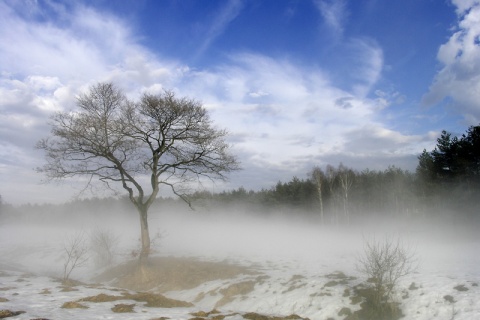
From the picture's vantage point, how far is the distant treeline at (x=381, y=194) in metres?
37.6

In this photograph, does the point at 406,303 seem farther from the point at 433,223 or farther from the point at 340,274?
the point at 433,223

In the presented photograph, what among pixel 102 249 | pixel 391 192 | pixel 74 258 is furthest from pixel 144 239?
pixel 391 192

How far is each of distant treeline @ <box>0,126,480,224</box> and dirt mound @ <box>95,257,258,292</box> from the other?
4.48 m

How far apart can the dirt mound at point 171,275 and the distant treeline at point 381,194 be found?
448 cm

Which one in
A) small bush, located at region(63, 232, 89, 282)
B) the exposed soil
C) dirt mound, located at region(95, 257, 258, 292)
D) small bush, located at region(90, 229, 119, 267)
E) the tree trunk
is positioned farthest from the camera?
small bush, located at region(90, 229, 119, 267)

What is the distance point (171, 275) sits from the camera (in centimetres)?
2091

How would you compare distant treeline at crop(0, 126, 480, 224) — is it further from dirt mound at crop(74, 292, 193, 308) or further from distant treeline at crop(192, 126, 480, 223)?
dirt mound at crop(74, 292, 193, 308)

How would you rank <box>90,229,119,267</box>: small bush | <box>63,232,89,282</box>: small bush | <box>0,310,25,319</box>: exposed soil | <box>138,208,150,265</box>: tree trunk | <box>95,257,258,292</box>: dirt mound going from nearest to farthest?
<box>0,310,25,319</box>: exposed soil < <box>95,257,258,292</box>: dirt mound < <box>63,232,89,282</box>: small bush < <box>138,208,150,265</box>: tree trunk < <box>90,229,119,267</box>: small bush

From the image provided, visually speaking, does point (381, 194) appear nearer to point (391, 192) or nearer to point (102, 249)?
point (391, 192)

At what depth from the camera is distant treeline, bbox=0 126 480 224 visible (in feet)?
123

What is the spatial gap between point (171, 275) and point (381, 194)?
178ft

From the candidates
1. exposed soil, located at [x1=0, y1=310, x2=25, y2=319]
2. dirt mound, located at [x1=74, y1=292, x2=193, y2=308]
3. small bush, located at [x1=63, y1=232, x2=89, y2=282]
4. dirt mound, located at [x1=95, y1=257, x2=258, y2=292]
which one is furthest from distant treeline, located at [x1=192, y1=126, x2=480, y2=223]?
exposed soil, located at [x1=0, y1=310, x2=25, y2=319]

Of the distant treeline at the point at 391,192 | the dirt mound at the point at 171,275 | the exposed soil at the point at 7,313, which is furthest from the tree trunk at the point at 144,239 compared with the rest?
the distant treeline at the point at 391,192

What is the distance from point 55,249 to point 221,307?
3929 centimetres
